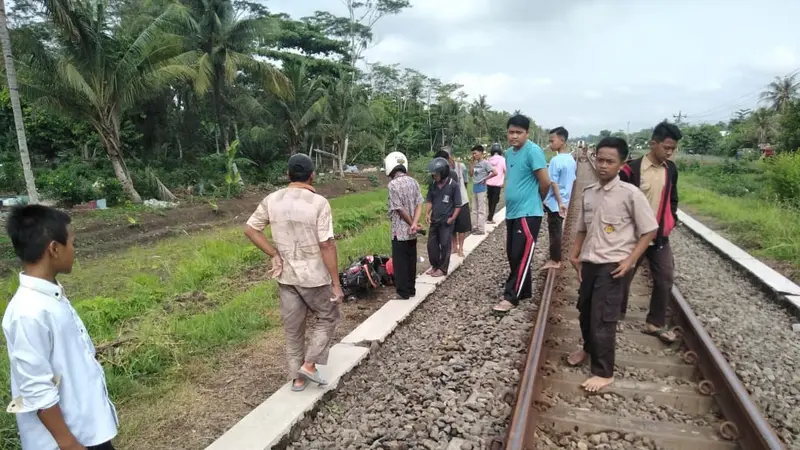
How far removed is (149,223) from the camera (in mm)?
14336

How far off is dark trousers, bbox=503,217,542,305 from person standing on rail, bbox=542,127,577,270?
1.41m

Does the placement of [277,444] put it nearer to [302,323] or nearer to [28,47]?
[302,323]

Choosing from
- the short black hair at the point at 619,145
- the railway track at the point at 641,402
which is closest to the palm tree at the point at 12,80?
the railway track at the point at 641,402

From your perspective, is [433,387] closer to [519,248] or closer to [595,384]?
[595,384]

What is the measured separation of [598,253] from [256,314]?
3730 millimetres

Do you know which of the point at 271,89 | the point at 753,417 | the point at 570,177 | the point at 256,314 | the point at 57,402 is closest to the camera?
the point at 57,402

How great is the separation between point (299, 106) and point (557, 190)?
2292 cm

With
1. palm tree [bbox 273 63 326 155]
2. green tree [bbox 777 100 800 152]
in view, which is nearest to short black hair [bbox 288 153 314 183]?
palm tree [bbox 273 63 326 155]

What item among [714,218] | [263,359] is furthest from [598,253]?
[714,218]

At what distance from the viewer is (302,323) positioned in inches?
142

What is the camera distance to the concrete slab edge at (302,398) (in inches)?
117

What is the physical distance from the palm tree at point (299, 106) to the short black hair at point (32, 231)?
970 inches

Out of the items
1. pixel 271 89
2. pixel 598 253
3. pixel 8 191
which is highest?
pixel 271 89

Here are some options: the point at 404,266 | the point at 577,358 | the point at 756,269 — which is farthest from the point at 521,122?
the point at 756,269
